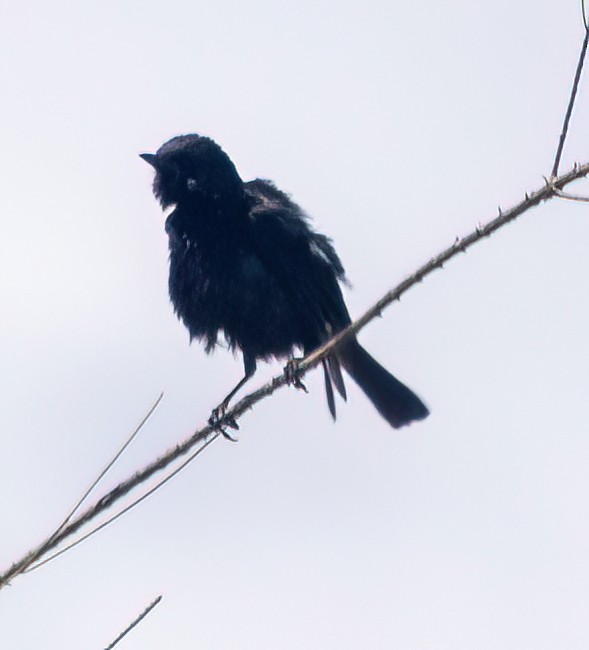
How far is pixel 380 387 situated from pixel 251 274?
111 cm

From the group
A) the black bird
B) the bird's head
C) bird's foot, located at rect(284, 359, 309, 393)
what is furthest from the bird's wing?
bird's foot, located at rect(284, 359, 309, 393)

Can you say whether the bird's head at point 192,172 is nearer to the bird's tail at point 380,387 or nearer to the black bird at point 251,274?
the black bird at point 251,274

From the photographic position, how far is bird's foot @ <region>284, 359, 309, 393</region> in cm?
451

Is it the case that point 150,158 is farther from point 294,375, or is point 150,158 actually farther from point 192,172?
point 294,375

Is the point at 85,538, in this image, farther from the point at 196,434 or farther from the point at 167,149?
the point at 167,149

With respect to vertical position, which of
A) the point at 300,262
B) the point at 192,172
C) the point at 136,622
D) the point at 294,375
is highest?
the point at 192,172

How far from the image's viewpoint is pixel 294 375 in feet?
15.2

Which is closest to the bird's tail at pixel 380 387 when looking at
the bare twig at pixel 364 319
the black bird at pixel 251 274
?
the black bird at pixel 251 274

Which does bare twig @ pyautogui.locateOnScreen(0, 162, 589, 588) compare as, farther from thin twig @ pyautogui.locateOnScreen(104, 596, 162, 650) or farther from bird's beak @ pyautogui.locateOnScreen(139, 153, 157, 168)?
bird's beak @ pyautogui.locateOnScreen(139, 153, 157, 168)

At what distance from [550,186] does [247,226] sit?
3.79 meters

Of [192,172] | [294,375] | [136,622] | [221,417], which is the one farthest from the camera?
[192,172]

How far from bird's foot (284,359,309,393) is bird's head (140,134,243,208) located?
1.44 meters

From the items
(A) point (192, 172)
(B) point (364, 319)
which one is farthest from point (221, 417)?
(B) point (364, 319)

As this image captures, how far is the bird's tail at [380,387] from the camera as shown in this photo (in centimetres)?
711
